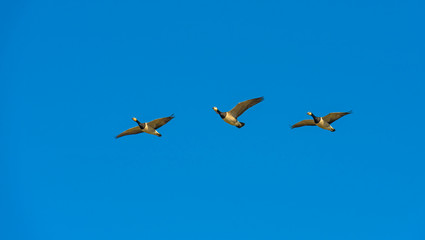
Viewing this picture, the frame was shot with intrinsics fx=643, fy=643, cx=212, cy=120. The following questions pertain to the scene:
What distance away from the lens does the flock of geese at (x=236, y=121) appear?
1942 inches

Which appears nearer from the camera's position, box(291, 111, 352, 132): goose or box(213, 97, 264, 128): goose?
box(213, 97, 264, 128): goose

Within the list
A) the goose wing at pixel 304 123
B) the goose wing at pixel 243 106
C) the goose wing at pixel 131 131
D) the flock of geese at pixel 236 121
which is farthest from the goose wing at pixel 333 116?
the goose wing at pixel 131 131

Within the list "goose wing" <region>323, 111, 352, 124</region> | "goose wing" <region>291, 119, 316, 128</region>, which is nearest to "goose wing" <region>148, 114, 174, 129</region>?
"goose wing" <region>291, 119, 316, 128</region>

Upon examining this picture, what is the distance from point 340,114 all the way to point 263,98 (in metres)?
6.64

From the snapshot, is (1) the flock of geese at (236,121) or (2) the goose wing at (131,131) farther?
(2) the goose wing at (131,131)

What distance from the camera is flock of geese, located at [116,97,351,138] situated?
49319mm

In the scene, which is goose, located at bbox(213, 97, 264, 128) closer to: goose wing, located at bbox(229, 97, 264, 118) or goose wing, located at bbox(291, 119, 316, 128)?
goose wing, located at bbox(229, 97, 264, 118)

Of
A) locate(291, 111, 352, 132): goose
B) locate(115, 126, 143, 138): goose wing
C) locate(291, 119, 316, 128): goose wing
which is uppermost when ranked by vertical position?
locate(291, 119, 316, 128): goose wing

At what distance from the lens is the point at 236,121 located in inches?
1970

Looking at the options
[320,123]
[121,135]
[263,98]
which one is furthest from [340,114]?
[121,135]

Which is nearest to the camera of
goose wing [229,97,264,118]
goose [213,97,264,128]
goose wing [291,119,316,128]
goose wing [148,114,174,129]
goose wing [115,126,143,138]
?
goose wing [229,97,264,118]

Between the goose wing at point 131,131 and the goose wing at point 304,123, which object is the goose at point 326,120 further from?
the goose wing at point 131,131

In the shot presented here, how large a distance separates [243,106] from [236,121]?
1464mm

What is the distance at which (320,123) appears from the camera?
5131 cm
